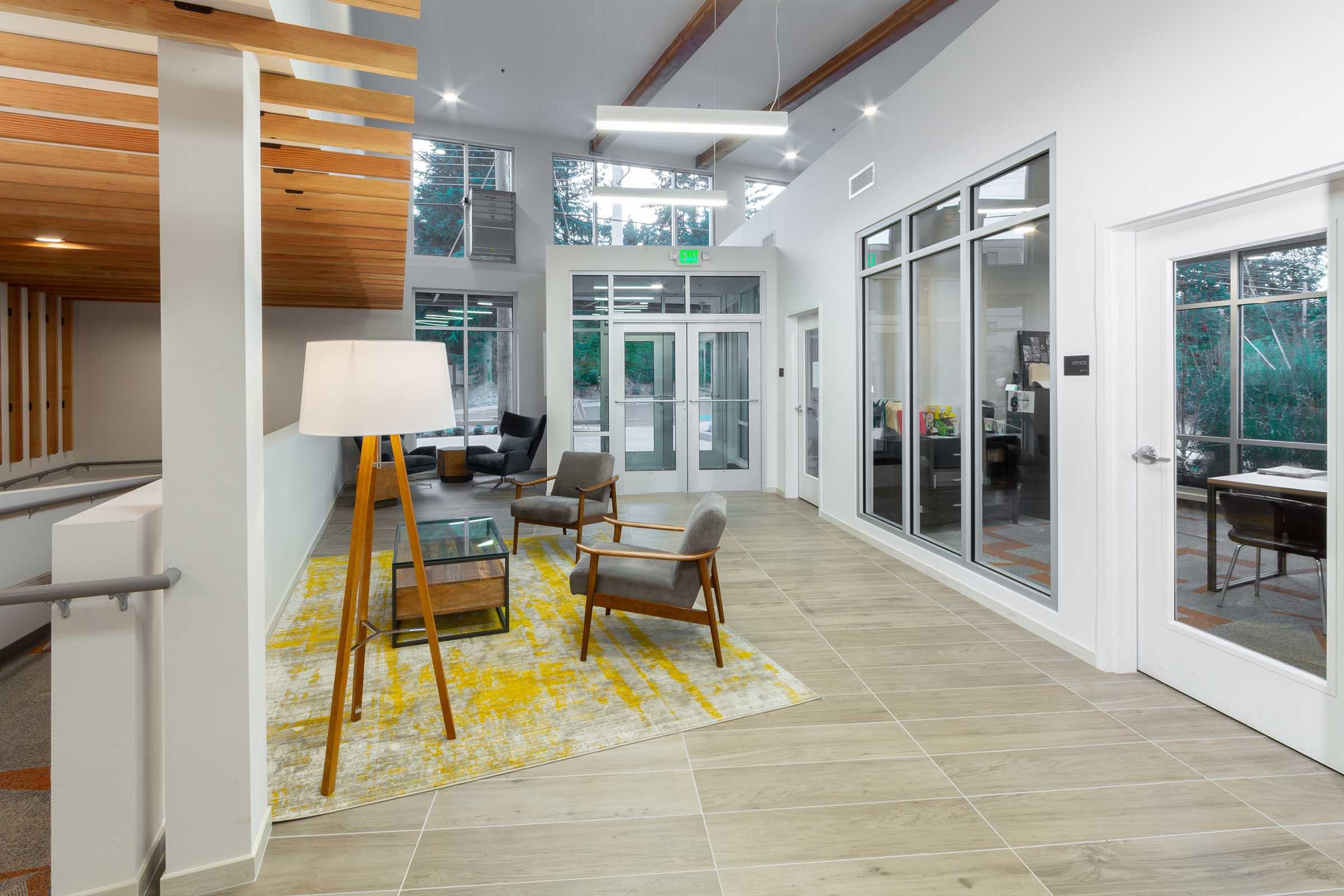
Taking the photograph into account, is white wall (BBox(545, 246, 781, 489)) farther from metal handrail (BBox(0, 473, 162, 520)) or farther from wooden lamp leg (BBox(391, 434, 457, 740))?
wooden lamp leg (BBox(391, 434, 457, 740))

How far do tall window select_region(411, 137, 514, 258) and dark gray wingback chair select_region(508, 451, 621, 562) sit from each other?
21.6ft

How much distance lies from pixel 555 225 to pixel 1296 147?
10.6m

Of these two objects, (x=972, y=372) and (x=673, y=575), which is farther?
(x=972, y=372)

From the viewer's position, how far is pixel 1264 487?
285 centimetres

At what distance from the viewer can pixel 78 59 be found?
2393mm

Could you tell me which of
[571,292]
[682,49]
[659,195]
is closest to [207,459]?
[659,195]

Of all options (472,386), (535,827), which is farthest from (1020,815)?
(472,386)

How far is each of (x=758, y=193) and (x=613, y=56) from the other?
5.10 metres

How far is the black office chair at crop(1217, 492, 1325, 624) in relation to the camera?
2.66 metres

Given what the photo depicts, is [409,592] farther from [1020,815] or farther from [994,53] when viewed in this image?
[994,53]

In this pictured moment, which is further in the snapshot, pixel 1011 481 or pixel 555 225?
pixel 555 225

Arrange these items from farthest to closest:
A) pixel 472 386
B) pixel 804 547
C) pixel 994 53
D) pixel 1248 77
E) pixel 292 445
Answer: pixel 472 386
pixel 804 547
pixel 292 445
pixel 994 53
pixel 1248 77

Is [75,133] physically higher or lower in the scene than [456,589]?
higher

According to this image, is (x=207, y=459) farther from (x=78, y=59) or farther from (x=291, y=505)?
(x=291, y=505)
